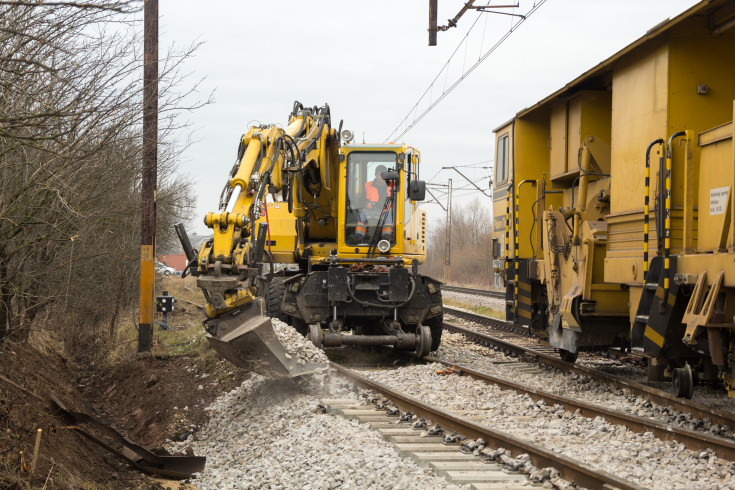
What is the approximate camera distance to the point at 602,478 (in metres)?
5.13

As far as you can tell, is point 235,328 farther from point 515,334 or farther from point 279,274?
point 515,334

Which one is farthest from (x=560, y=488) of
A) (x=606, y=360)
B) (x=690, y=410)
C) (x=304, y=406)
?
(x=606, y=360)

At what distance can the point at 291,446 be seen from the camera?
7.25 meters

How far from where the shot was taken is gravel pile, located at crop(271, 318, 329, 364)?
9.58m

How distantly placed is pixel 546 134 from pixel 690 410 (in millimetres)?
6369

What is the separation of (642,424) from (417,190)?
20.8 ft

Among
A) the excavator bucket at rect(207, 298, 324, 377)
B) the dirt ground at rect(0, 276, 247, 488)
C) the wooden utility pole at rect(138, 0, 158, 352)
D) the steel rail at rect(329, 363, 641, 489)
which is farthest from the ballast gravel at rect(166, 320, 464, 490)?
the wooden utility pole at rect(138, 0, 158, 352)

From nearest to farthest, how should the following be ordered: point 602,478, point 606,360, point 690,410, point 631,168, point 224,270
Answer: point 602,478 → point 690,410 → point 224,270 → point 631,168 → point 606,360

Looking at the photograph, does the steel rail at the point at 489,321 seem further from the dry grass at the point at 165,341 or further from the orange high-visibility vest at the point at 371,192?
the dry grass at the point at 165,341

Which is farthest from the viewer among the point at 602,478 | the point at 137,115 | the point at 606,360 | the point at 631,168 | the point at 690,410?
the point at 606,360

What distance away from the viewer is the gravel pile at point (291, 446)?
19.6 ft

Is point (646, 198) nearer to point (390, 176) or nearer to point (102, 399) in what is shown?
point (390, 176)

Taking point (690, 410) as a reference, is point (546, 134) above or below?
above

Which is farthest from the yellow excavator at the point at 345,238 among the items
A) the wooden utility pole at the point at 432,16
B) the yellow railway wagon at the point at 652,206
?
the wooden utility pole at the point at 432,16
